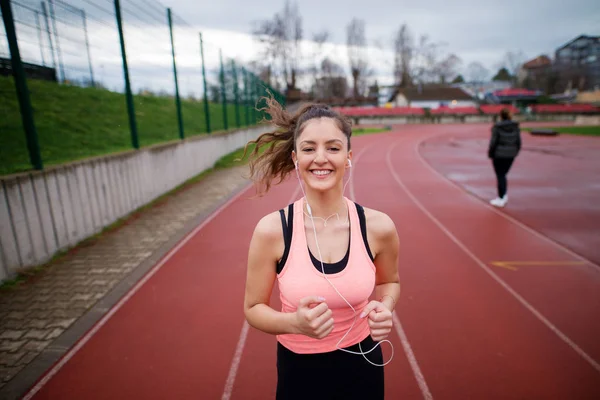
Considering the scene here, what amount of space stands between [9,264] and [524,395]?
602 centimetres

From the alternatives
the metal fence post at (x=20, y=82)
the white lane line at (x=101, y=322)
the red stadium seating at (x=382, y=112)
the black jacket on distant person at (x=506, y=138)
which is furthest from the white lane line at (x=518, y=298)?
the red stadium seating at (x=382, y=112)

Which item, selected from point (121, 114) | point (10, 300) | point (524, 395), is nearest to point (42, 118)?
point (121, 114)

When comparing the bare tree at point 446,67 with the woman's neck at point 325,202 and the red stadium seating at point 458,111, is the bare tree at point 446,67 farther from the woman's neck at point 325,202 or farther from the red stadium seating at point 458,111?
the woman's neck at point 325,202

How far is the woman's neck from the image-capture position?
5.57 ft

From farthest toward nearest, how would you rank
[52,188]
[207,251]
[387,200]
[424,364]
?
[387,200], [207,251], [52,188], [424,364]

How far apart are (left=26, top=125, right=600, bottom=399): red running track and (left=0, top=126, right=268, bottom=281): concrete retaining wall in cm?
172

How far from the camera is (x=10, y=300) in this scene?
424 centimetres

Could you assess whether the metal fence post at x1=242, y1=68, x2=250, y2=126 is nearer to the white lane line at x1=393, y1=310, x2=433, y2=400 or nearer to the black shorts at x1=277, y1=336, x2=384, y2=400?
the white lane line at x1=393, y1=310, x2=433, y2=400

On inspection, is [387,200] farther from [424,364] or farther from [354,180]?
[424,364]

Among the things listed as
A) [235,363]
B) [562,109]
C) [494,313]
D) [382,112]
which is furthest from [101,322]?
[562,109]

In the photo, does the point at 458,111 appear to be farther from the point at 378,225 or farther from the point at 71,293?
the point at 378,225

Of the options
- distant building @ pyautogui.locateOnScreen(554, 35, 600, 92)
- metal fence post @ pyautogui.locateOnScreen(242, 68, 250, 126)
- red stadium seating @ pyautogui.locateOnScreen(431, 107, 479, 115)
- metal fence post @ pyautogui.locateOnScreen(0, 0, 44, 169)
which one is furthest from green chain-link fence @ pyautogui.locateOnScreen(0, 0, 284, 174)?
distant building @ pyautogui.locateOnScreen(554, 35, 600, 92)

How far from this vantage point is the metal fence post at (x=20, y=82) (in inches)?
195

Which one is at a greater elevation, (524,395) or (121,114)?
(121,114)
